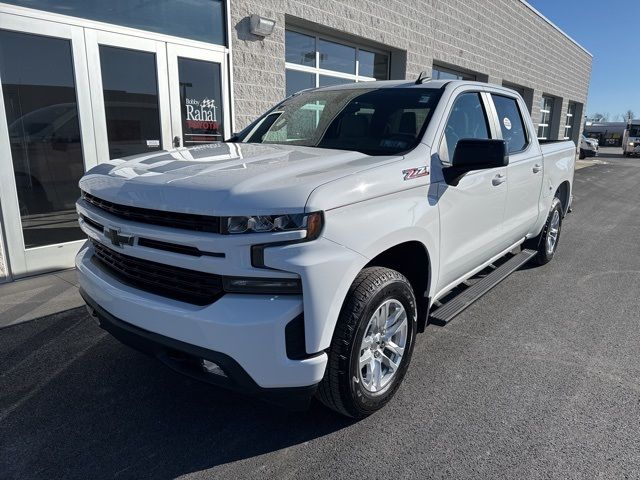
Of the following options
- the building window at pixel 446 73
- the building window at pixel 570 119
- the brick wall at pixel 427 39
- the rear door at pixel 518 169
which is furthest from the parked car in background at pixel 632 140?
the rear door at pixel 518 169

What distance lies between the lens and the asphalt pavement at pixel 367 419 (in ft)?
7.84

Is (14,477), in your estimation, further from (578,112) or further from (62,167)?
(578,112)

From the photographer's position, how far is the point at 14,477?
231 cm

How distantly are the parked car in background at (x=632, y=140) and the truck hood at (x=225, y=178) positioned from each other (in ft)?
144

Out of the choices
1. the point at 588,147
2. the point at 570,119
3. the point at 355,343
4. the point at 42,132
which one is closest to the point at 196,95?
the point at 42,132

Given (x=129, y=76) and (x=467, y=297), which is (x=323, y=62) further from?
(x=467, y=297)

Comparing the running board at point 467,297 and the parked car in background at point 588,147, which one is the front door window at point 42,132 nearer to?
the running board at point 467,297

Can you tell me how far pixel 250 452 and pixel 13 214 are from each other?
4198 millimetres

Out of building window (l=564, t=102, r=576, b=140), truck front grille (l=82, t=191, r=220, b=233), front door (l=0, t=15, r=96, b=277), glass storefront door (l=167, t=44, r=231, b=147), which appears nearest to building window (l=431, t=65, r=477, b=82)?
glass storefront door (l=167, t=44, r=231, b=147)

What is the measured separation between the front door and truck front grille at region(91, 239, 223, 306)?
3.19 m

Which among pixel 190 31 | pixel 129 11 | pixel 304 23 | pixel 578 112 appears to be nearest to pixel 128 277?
pixel 129 11

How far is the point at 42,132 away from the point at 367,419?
4.83 m

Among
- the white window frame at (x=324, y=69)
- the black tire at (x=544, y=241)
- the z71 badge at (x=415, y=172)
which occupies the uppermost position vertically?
the white window frame at (x=324, y=69)

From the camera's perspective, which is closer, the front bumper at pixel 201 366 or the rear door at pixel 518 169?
the front bumper at pixel 201 366
